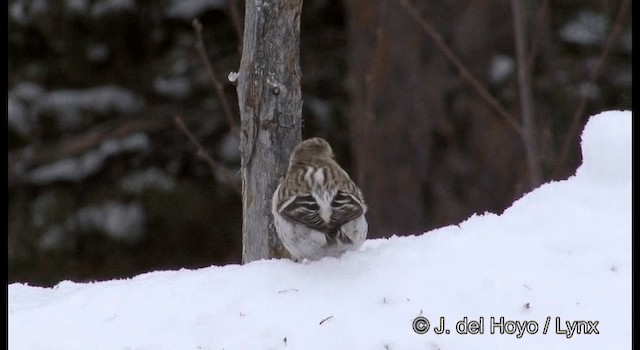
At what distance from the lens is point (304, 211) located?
15.0 feet

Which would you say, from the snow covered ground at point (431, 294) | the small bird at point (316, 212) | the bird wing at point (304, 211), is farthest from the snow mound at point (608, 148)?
the bird wing at point (304, 211)

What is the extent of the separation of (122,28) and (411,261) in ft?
22.4

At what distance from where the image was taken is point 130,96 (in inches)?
420

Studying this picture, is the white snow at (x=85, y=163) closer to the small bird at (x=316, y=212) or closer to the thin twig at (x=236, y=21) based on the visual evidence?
the thin twig at (x=236, y=21)

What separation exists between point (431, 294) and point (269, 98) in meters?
1.32

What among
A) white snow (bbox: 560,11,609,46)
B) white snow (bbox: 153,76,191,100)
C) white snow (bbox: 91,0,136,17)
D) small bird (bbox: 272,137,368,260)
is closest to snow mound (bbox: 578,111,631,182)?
small bird (bbox: 272,137,368,260)

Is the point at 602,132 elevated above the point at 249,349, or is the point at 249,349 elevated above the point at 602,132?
the point at 602,132

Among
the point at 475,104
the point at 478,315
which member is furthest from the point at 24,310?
the point at 475,104

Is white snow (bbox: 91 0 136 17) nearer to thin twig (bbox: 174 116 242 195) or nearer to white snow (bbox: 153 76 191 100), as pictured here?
white snow (bbox: 153 76 191 100)

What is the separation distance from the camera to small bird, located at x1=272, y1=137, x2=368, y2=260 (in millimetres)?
4516

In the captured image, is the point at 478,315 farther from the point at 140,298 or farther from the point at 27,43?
the point at 27,43

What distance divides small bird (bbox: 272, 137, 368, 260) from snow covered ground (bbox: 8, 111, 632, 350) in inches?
3.8

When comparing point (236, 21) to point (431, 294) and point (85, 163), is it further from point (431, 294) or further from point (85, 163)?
point (85, 163)

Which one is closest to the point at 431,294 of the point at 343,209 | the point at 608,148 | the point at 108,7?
the point at 343,209
